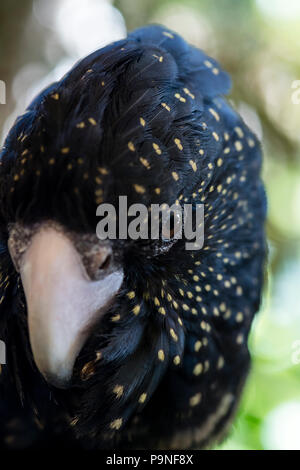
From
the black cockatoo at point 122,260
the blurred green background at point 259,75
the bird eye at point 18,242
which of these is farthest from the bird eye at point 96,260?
the blurred green background at point 259,75

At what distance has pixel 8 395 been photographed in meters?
1.11

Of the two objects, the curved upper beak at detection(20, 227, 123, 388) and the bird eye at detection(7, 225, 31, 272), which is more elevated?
the bird eye at detection(7, 225, 31, 272)

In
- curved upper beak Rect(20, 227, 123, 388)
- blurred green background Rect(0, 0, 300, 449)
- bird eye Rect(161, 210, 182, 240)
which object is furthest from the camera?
blurred green background Rect(0, 0, 300, 449)

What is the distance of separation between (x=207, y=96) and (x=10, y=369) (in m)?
0.76

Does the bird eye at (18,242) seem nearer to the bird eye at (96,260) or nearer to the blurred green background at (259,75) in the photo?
the bird eye at (96,260)

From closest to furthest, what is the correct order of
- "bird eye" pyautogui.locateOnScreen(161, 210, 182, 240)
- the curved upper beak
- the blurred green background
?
the curved upper beak
"bird eye" pyautogui.locateOnScreen(161, 210, 182, 240)
the blurred green background

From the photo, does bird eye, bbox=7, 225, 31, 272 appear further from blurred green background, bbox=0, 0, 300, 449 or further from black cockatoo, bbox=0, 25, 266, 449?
blurred green background, bbox=0, 0, 300, 449

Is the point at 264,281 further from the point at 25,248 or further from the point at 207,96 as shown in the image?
the point at 25,248

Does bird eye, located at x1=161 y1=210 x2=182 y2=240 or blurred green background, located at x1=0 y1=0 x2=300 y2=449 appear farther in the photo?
blurred green background, located at x1=0 y1=0 x2=300 y2=449

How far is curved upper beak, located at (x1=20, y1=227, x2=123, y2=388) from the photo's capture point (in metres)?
0.76

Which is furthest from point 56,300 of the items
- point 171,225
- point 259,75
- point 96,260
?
point 259,75

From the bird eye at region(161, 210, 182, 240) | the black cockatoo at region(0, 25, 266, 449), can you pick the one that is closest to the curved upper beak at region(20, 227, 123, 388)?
the black cockatoo at region(0, 25, 266, 449)

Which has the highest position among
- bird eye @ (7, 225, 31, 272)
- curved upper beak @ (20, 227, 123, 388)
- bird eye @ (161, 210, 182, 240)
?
bird eye @ (161, 210, 182, 240)

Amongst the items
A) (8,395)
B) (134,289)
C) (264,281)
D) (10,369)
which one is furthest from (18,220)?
(264,281)
